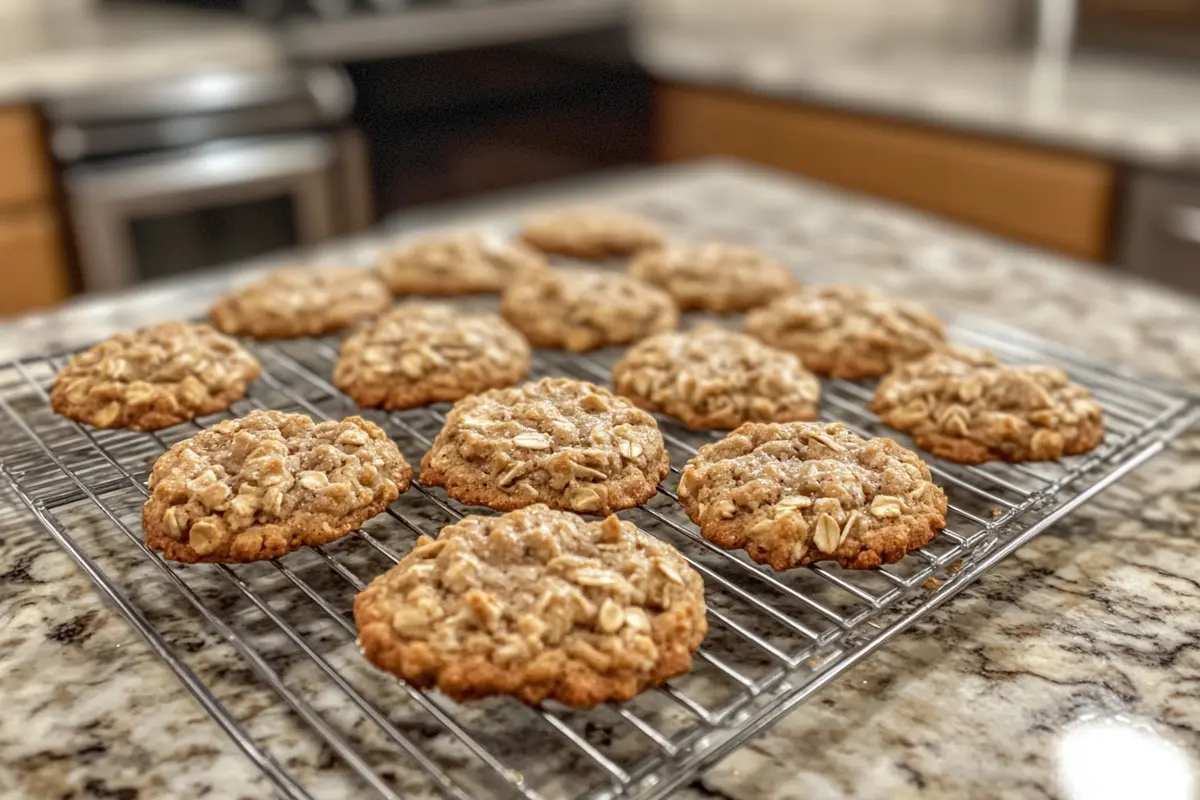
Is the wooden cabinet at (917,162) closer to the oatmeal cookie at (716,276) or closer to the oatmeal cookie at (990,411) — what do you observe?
the oatmeal cookie at (716,276)

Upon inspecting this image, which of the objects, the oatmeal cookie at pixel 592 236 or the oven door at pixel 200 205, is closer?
the oatmeal cookie at pixel 592 236

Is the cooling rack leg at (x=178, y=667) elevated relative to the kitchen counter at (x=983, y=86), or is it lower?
lower

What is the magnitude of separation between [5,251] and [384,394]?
191 cm

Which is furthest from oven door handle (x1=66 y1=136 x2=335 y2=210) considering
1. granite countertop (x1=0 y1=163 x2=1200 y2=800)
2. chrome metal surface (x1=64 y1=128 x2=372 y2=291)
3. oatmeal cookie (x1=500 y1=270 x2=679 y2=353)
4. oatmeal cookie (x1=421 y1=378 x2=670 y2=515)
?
oatmeal cookie (x1=421 y1=378 x2=670 y2=515)

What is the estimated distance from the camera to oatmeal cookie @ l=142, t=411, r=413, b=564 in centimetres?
118

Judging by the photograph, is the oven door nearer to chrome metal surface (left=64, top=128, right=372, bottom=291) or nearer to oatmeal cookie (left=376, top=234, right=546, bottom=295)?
chrome metal surface (left=64, top=128, right=372, bottom=291)

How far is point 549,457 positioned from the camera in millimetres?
1318

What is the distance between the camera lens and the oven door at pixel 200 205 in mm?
2979

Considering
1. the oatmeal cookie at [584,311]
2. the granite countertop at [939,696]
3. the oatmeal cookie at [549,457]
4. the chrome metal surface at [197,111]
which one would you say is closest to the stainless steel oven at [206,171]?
the chrome metal surface at [197,111]

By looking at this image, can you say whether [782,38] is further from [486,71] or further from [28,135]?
[28,135]

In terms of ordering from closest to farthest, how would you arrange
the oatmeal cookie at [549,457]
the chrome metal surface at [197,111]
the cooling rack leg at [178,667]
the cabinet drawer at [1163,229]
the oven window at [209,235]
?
the cooling rack leg at [178,667]
the oatmeal cookie at [549,457]
the cabinet drawer at [1163,229]
the chrome metal surface at [197,111]
the oven window at [209,235]

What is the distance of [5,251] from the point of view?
2.91 metres

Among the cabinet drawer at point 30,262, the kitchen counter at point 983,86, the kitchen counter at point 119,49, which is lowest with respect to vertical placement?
the cabinet drawer at point 30,262

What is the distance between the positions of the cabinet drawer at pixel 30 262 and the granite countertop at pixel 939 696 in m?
1.91
